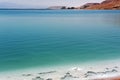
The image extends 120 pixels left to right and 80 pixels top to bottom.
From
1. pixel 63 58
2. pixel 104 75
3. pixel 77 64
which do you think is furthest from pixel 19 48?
pixel 104 75

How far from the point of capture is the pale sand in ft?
48.2

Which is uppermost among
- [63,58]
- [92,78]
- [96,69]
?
[63,58]

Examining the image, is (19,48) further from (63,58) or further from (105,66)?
(105,66)

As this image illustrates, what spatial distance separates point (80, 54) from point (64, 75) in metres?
6.95

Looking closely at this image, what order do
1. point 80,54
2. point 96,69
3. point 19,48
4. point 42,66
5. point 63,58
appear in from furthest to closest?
point 19,48 < point 80,54 < point 63,58 < point 42,66 < point 96,69

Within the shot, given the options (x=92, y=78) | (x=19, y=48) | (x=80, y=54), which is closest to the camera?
(x=92, y=78)

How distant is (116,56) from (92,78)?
24.4 ft

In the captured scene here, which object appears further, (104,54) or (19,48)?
(19,48)

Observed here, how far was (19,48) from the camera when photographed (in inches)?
954

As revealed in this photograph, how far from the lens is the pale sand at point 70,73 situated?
14688 mm

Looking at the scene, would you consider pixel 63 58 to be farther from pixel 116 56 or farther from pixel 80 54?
pixel 116 56

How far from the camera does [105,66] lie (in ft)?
57.2

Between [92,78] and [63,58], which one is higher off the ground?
[63,58]

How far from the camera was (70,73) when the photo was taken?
15.6 m
